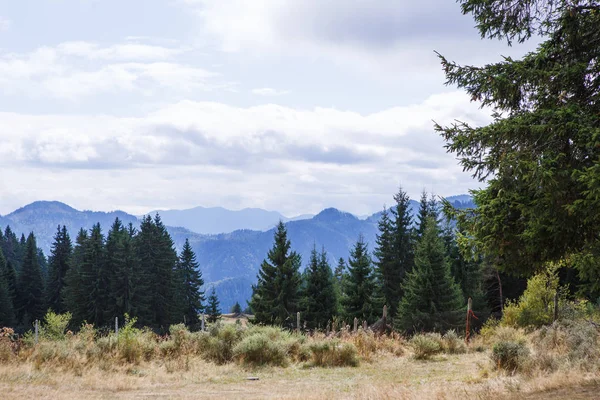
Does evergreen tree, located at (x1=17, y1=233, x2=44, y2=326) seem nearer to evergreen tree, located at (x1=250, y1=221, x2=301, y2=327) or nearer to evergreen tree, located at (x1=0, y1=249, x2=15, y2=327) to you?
evergreen tree, located at (x1=0, y1=249, x2=15, y2=327)

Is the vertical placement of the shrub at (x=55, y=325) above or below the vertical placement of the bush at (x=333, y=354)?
below

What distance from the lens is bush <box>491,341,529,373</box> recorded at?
37.5ft

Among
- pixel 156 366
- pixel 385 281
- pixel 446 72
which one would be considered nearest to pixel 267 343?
pixel 156 366

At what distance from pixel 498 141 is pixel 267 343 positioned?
8.44 m

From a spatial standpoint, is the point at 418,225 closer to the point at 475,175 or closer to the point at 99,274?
the point at 99,274

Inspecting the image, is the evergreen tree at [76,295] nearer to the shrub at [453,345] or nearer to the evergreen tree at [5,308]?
the evergreen tree at [5,308]

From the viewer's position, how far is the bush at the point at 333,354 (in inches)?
572

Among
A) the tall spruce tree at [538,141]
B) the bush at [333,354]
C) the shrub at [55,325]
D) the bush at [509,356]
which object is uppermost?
the tall spruce tree at [538,141]

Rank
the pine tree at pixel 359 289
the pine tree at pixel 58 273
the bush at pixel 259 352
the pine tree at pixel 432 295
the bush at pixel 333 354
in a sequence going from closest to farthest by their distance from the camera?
the bush at pixel 259 352 → the bush at pixel 333 354 → the pine tree at pixel 432 295 → the pine tree at pixel 359 289 → the pine tree at pixel 58 273

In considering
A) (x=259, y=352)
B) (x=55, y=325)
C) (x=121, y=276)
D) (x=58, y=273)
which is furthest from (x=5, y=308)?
(x=259, y=352)

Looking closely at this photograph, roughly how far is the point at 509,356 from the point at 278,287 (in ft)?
121

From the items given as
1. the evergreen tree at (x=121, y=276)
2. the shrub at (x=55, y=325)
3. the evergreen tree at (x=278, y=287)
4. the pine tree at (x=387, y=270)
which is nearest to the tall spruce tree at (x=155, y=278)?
the evergreen tree at (x=121, y=276)

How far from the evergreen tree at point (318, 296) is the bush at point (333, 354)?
3257cm

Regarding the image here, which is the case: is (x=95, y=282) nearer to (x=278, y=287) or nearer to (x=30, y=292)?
(x=30, y=292)
